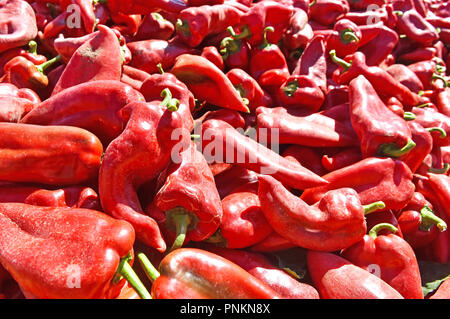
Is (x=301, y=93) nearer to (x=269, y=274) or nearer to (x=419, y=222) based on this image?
(x=419, y=222)

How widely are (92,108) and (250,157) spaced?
76 cm

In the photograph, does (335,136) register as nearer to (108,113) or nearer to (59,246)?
(108,113)

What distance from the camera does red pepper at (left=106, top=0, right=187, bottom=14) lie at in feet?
Result: 8.30

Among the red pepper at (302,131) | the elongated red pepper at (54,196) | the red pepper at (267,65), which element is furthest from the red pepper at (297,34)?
the elongated red pepper at (54,196)

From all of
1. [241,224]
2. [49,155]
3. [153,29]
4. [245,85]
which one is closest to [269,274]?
[241,224]

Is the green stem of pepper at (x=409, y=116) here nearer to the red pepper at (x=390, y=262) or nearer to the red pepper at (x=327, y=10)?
the red pepper at (x=390, y=262)

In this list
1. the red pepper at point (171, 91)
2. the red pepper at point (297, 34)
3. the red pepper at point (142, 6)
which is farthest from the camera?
the red pepper at point (297, 34)

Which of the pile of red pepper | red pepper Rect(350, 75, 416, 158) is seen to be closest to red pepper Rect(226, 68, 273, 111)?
the pile of red pepper

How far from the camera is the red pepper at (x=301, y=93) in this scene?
221 centimetres

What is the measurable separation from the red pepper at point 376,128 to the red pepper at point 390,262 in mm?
492

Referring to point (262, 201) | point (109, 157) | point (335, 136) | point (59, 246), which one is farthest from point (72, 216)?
point (335, 136)

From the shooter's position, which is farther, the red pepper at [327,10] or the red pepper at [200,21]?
the red pepper at [327,10]
